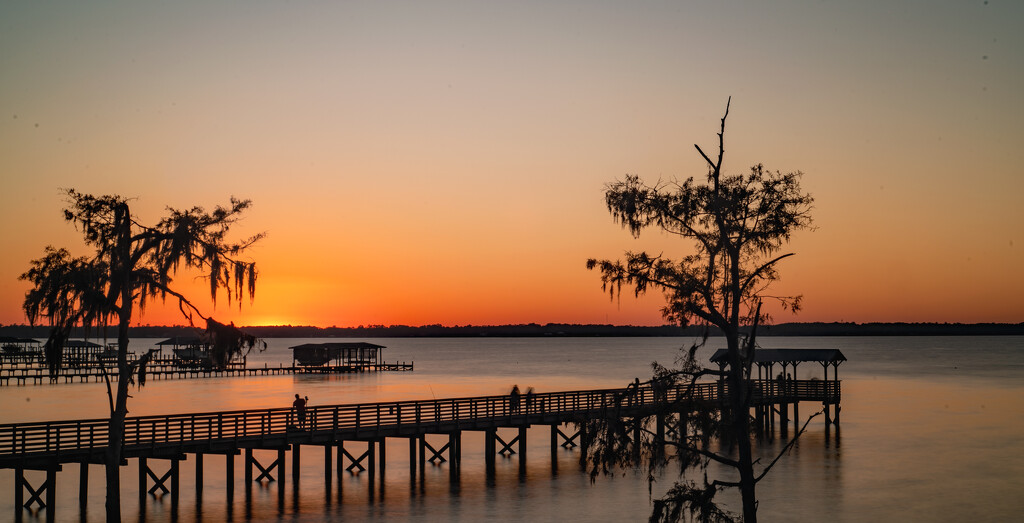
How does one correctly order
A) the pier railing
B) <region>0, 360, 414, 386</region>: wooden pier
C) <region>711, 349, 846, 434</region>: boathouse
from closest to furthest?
the pier railing
<region>711, 349, 846, 434</region>: boathouse
<region>0, 360, 414, 386</region>: wooden pier

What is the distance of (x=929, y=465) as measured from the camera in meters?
52.4

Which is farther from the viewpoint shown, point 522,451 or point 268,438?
point 522,451

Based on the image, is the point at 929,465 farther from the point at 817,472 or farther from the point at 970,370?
the point at 970,370

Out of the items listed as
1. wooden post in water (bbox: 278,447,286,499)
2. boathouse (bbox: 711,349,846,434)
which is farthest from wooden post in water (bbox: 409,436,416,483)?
boathouse (bbox: 711,349,846,434)

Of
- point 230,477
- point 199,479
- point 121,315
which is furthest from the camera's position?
point 199,479

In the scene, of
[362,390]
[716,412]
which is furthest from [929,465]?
[362,390]

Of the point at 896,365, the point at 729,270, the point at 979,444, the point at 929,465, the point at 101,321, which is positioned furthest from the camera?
the point at 896,365

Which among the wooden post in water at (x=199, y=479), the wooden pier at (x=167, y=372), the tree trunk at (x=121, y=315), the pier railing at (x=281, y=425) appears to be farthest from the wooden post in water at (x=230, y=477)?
the wooden pier at (x=167, y=372)

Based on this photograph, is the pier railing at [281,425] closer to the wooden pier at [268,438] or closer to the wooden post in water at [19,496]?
the wooden pier at [268,438]

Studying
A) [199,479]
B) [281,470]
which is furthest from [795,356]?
[199,479]

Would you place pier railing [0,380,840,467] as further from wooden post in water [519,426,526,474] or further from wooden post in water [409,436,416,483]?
wooden post in water [519,426,526,474]

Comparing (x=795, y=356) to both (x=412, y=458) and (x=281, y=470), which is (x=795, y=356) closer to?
(x=412, y=458)

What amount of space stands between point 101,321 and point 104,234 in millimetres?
2314

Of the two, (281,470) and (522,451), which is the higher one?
(281,470)
